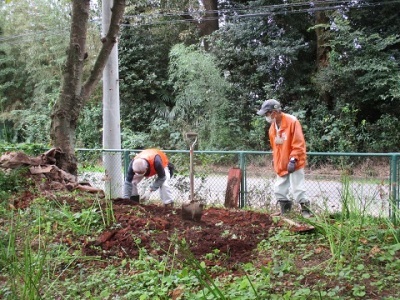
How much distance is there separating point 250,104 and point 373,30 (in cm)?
505

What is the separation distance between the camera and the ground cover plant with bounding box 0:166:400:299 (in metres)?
2.95

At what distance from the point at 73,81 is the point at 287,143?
11.7 feet

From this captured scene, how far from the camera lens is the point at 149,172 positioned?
6.73m

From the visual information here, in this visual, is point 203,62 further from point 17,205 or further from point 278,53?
point 17,205

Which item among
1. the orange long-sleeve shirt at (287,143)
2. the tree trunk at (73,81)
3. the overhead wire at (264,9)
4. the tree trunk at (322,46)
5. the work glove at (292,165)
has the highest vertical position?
the overhead wire at (264,9)

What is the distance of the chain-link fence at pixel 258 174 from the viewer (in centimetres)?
584

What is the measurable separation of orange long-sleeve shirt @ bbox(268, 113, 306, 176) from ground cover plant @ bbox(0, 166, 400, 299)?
2.55ft

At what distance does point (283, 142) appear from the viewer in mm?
5746

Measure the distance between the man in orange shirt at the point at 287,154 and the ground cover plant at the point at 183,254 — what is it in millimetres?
526

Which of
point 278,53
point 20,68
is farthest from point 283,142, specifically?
point 20,68

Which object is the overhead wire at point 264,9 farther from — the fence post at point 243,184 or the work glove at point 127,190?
the work glove at point 127,190

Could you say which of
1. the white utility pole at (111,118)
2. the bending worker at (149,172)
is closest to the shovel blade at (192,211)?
the bending worker at (149,172)

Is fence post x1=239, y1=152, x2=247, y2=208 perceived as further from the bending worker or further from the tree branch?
the tree branch

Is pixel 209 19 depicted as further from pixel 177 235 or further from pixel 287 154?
pixel 177 235
